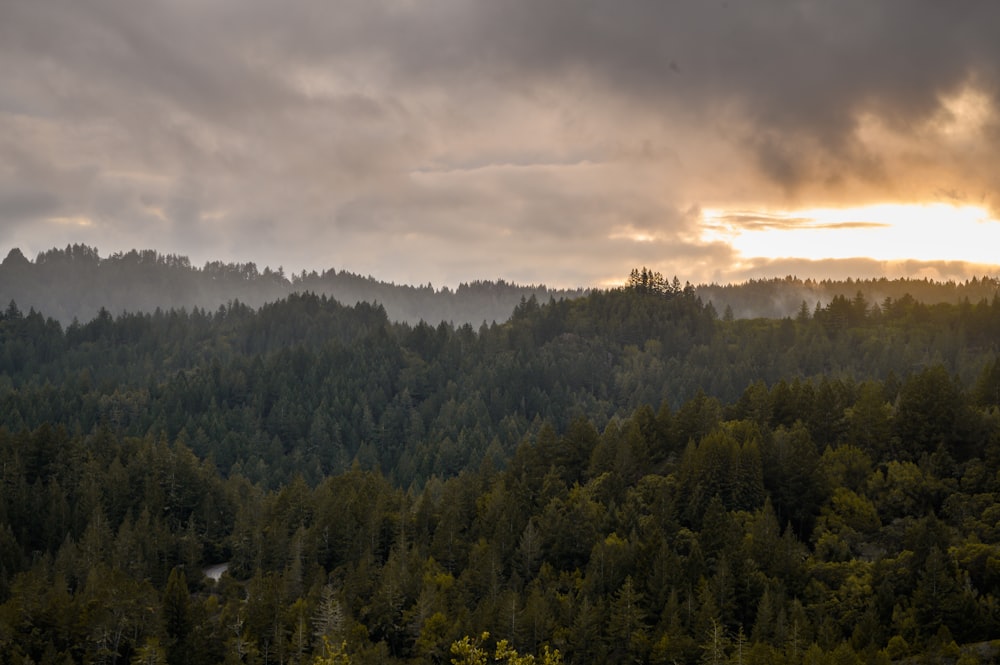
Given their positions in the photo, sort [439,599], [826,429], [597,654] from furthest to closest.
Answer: [826,429]
[439,599]
[597,654]

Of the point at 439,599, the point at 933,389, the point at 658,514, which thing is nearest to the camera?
the point at 439,599

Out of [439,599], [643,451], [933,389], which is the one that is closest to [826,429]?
[933,389]

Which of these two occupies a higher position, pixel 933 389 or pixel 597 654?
pixel 933 389

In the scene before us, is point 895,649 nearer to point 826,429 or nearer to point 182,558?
point 826,429

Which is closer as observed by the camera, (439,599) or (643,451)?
(439,599)

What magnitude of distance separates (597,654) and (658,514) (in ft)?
79.7

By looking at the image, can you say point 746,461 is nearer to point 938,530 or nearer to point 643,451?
point 643,451

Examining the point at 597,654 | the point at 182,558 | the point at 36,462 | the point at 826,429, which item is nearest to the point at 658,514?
the point at 597,654

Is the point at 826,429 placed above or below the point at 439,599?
above

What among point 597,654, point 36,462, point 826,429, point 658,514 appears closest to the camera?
point 597,654

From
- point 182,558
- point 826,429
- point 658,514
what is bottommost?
point 182,558

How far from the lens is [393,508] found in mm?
135125

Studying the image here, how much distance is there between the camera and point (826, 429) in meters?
131

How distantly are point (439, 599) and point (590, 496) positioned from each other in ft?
90.7
